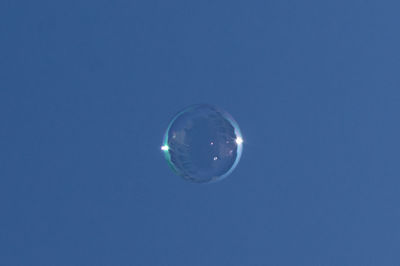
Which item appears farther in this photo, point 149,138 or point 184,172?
point 149,138

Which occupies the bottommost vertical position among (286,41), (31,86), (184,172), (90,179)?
(184,172)

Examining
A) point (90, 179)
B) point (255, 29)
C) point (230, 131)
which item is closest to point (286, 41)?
point (255, 29)

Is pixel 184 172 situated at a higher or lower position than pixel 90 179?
lower

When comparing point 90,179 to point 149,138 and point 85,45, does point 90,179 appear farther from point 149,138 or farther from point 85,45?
point 85,45

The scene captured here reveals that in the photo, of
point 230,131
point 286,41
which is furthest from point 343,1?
point 230,131

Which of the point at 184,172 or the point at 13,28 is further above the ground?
the point at 13,28

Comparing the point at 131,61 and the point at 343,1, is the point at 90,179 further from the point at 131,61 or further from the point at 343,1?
the point at 343,1
